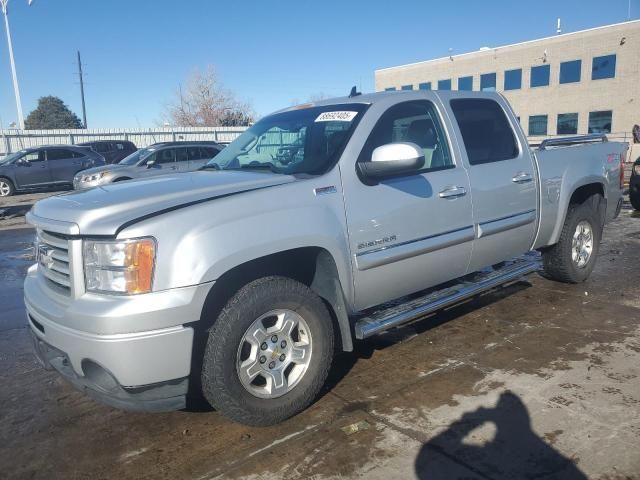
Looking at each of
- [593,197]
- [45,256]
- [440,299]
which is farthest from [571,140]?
[45,256]

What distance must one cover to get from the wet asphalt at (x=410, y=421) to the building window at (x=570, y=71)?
35.7 metres

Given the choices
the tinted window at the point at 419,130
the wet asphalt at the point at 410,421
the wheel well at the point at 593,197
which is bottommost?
the wet asphalt at the point at 410,421

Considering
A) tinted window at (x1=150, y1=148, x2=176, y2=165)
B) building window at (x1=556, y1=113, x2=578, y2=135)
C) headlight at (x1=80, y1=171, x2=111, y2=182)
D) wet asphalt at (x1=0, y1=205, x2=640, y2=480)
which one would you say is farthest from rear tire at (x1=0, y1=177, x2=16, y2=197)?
building window at (x1=556, y1=113, x2=578, y2=135)

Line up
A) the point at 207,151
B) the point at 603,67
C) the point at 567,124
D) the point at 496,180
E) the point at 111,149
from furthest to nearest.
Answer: the point at 567,124, the point at 603,67, the point at 111,149, the point at 207,151, the point at 496,180

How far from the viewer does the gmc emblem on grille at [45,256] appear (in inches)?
123

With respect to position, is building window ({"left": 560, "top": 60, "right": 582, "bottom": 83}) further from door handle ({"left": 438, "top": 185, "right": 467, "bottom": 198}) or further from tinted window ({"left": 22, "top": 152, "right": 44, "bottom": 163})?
door handle ({"left": 438, "top": 185, "right": 467, "bottom": 198})

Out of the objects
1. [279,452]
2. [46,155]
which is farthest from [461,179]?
[46,155]

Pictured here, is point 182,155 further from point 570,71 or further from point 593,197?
point 570,71

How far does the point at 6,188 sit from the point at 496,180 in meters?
19.0

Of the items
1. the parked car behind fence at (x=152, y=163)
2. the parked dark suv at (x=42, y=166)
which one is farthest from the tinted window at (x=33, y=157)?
the parked car behind fence at (x=152, y=163)

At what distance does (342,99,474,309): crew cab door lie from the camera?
11.4 ft

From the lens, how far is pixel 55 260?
3057mm

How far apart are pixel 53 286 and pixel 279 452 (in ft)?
5.28

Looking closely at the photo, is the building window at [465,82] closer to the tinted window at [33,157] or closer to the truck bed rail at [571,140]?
the tinted window at [33,157]
